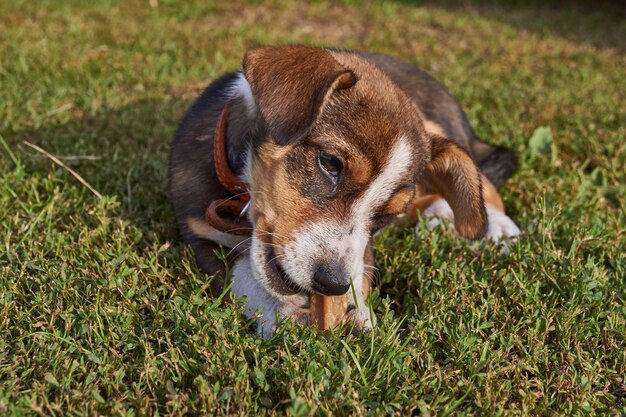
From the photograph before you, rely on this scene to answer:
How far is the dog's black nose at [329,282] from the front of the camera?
8.66ft

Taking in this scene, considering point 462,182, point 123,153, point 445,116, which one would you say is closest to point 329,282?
point 462,182

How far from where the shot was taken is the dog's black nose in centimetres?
264

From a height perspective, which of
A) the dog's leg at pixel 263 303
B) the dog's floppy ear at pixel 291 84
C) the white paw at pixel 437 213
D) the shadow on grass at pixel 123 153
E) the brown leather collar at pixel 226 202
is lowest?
the shadow on grass at pixel 123 153

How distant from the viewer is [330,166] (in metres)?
2.76

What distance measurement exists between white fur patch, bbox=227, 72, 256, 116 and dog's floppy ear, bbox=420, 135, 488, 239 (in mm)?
912

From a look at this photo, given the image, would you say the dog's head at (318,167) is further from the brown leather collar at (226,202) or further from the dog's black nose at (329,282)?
the brown leather collar at (226,202)

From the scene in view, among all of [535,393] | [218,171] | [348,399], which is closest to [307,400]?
[348,399]

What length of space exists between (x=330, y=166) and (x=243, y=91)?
79cm

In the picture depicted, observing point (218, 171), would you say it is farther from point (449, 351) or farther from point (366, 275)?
point (449, 351)

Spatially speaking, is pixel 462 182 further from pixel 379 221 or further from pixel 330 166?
pixel 330 166

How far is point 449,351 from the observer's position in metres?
2.75

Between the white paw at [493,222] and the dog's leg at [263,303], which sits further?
the white paw at [493,222]

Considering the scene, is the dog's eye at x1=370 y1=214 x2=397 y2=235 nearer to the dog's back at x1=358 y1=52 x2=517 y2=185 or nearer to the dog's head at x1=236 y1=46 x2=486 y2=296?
the dog's head at x1=236 y1=46 x2=486 y2=296

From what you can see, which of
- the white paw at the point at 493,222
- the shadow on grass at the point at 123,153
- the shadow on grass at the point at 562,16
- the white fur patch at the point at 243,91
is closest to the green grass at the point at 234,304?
the shadow on grass at the point at 123,153
